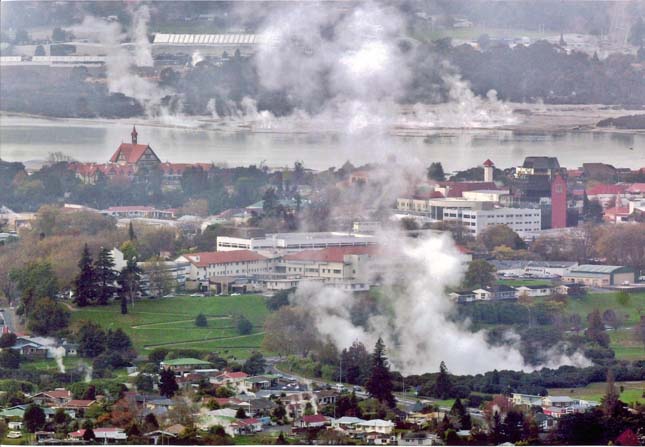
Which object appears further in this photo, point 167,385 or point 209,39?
point 209,39

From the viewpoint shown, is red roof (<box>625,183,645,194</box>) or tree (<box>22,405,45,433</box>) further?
red roof (<box>625,183,645,194</box>)

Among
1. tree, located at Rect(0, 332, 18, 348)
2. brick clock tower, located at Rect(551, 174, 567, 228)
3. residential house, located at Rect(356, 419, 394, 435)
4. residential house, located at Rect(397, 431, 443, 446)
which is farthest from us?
brick clock tower, located at Rect(551, 174, 567, 228)

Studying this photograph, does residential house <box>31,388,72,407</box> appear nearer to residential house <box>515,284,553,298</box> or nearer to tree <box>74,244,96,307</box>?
tree <box>74,244,96,307</box>

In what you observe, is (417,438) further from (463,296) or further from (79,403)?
(463,296)

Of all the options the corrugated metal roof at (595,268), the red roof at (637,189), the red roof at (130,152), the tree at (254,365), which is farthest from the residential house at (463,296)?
the red roof at (130,152)

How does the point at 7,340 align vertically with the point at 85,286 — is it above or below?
below

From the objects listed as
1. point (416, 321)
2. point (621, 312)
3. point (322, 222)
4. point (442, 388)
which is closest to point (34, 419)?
point (442, 388)

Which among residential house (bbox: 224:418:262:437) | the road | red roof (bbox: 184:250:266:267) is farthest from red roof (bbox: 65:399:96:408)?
red roof (bbox: 184:250:266:267)

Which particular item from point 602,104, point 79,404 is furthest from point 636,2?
point 79,404
